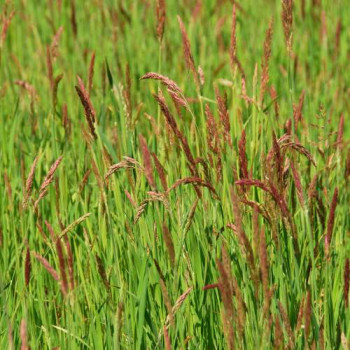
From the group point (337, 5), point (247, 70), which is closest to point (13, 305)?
point (247, 70)

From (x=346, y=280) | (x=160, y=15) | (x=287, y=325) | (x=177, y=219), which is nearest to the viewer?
(x=287, y=325)

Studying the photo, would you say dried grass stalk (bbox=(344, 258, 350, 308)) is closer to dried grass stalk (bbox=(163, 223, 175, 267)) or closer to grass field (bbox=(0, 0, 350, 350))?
grass field (bbox=(0, 0, 350, 350))

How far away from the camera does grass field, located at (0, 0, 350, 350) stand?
153cm

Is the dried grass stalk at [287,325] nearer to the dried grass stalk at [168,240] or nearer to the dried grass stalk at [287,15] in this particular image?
the dried grass stalk at [168,240]

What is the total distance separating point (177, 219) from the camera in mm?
1732

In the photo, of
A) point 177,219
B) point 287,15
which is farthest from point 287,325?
point 287,15

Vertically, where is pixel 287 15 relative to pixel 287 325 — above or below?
above

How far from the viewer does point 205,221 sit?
182 cm

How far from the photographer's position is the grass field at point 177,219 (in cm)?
153

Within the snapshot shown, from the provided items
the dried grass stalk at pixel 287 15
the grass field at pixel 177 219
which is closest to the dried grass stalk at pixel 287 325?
the grass field at pixel 177 219

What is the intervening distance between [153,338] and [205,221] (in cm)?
27

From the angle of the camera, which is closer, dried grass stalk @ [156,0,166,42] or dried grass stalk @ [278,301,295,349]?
dried grass stalk @ [278,301,295,349]

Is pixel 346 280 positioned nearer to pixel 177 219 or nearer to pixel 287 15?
pixel 177 219

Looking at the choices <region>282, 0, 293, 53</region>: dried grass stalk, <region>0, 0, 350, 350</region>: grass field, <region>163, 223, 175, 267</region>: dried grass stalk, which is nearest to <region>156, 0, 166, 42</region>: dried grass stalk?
<region>0, 0, 350, 350</region>: grass field
